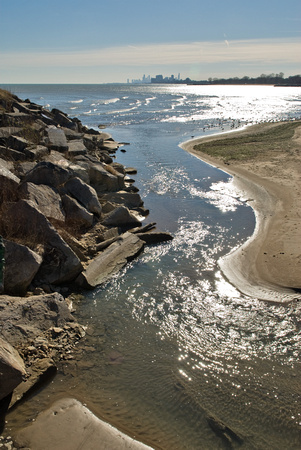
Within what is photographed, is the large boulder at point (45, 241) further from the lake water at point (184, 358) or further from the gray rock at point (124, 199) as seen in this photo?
the gray rock at point (124, 199)

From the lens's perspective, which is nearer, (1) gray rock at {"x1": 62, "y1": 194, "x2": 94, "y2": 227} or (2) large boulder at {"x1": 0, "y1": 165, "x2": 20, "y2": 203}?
(2) large boulder at {"x1": 0, "y1": 165, "x2": 20, "y2": 203}

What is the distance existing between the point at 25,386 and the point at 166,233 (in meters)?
6.66

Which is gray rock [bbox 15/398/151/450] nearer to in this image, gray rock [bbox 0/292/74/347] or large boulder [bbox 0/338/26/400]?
large boulder [bbox 0/338/26/400]

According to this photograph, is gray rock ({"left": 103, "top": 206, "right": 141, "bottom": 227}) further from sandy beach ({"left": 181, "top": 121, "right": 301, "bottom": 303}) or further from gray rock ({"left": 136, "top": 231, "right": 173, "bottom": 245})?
sandy beach ({"left": 181, "top": 121, "right": 301, "bottom": 303})

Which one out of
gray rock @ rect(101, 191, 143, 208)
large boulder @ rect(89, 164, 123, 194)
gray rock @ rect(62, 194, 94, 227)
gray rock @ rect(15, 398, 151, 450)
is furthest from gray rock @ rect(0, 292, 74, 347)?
large boulder @ rect(89, 164, 123, 194)

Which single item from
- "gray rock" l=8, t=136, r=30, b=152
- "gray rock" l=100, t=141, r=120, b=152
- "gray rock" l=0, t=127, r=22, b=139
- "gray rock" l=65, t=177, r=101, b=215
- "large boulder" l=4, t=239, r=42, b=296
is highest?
"gray rock" l=0, t=127, r=22, b=139

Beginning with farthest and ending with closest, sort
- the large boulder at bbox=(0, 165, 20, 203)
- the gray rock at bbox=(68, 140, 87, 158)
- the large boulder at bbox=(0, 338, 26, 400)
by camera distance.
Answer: the gray rock at bbox=(68, 140, 87, 158) → the large boulder at bbox=(0, 165, 20, 203) → the large boulder at bbox=(0, 338, 26, 400)

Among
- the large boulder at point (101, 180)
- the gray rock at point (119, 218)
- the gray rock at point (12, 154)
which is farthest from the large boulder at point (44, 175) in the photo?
the large boulder at point (101, 180)

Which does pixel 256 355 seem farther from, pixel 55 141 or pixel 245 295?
pixel 55 141

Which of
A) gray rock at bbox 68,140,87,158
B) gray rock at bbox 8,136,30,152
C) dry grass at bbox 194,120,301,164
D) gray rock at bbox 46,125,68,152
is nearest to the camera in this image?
gray rock at bbox 8,136,30,152

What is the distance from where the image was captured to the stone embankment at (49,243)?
5.86 m

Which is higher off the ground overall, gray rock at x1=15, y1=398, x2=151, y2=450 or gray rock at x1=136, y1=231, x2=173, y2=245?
gray rock at x1=136, y1=231, x2=173, y2=245

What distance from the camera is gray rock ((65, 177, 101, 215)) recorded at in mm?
11320

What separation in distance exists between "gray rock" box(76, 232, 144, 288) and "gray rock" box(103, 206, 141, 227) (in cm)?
121
